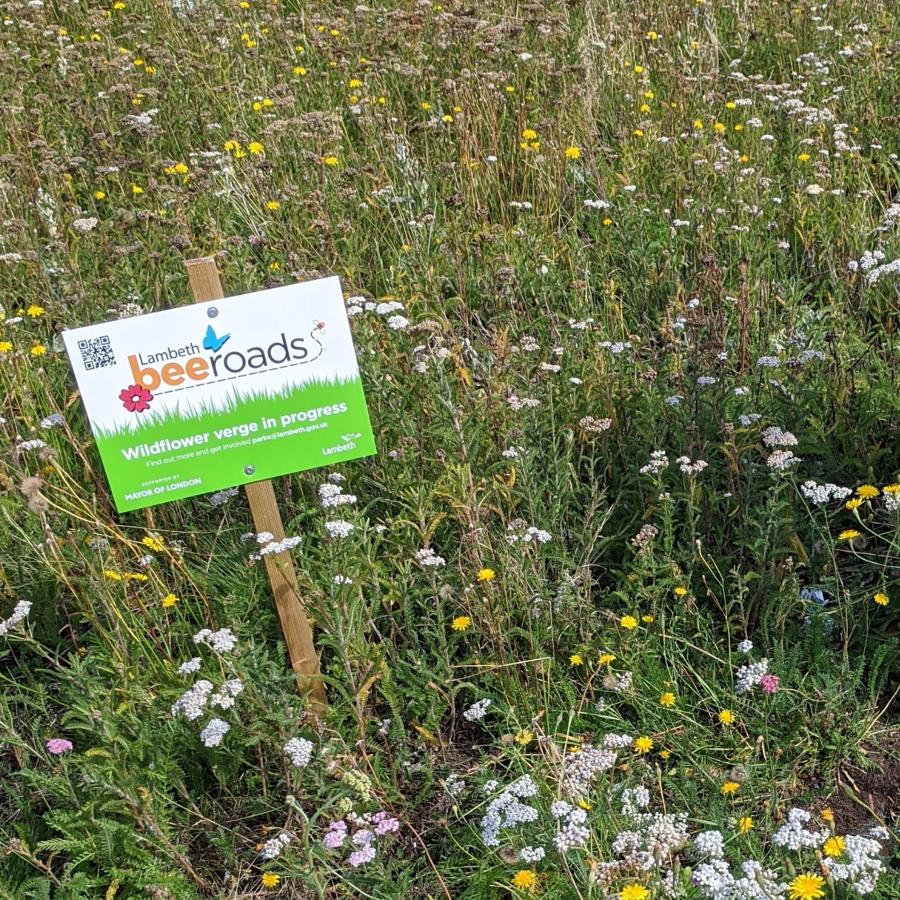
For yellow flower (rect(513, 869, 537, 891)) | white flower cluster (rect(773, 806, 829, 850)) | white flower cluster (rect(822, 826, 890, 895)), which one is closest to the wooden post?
yellow flower (rect(513, 869, 537, 891))

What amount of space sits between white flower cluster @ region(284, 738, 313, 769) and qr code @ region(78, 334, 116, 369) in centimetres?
102

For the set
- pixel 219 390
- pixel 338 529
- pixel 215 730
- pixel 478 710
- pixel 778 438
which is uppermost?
pixel 219 390

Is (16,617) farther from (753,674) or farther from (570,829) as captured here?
(753,674)

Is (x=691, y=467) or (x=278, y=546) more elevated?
Result: (x=278, y=546)

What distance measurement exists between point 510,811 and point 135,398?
1.33 m

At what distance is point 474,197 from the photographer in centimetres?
479

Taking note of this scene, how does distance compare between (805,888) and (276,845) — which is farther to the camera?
(276,845)

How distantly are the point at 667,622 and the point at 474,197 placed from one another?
9.03 ft

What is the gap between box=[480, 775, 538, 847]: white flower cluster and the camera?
1.90 meters

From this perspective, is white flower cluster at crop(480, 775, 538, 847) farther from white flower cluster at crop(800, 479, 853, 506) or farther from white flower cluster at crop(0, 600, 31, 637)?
white flower cluster at crop(0, 600, 31, 637)

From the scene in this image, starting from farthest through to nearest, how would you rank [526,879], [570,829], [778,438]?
[778,438]
[526,879]
[570,829]

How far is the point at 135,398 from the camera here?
231 centimetres

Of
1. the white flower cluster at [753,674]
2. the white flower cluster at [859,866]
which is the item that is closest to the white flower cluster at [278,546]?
the white flower cluster at [753,674]

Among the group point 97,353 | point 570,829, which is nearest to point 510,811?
point 570,829
